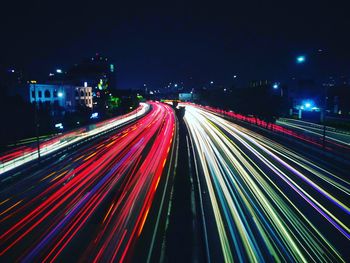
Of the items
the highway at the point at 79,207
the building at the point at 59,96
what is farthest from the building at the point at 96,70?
the highway at the point at 79,207

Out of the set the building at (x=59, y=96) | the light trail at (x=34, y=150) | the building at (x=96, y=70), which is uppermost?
the building at (x=96, y=70)

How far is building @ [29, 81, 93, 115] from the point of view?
183 ft

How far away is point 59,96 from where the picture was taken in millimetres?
62656

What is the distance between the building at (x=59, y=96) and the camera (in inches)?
2199

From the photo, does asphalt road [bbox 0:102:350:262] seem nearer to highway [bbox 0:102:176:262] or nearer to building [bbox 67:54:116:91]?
highway [bbox 0:102:176:262]

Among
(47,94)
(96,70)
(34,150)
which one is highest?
(96,70)

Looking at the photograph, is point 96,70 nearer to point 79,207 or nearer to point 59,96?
point 59,96

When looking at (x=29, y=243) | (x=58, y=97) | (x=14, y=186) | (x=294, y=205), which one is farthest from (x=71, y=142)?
(x=58, y=97)

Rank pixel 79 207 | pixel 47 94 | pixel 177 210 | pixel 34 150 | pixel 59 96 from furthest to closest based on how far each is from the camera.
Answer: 1. pixel 59 96
2. pixel 47 94
3. pixel 34 150
4. pixel 79 207
5. pixel 177 210

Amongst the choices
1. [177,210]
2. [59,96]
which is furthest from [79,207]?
[59,96]

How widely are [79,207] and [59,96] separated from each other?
5391 cm

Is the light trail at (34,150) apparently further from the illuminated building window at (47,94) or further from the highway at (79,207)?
the illuminated building window at (47,94)

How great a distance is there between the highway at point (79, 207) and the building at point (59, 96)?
35.7 m

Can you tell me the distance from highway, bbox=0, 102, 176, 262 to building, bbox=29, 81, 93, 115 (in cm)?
3566
